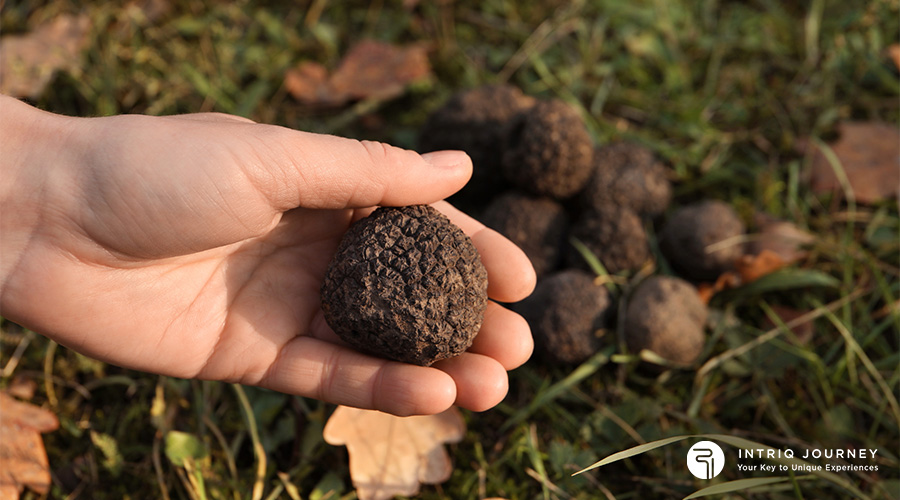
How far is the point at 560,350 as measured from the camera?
3.33 m

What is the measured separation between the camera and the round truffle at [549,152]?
3.61 metres

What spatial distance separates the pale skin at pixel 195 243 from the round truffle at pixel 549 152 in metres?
0.85

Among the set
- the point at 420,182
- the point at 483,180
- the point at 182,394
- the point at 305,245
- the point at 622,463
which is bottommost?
the point at 622,463

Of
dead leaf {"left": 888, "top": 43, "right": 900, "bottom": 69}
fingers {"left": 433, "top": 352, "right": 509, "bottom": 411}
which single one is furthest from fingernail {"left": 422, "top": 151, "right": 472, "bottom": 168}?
dead leaf {"left": 888, "top": 43, "right": 900, "bottom": 69}

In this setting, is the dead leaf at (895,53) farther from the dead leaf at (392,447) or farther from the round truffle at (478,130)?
the dead leaf at (392,447)

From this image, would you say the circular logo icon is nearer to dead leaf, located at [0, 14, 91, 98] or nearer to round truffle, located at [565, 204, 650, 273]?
round truffle, located at [565, 204, 650, 273]

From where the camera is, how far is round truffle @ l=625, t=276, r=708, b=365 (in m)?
3.30

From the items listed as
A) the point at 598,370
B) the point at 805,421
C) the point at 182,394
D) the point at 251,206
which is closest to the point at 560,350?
the point at 598,370

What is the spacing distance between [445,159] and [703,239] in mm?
1707

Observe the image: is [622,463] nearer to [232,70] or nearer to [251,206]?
[251,206]

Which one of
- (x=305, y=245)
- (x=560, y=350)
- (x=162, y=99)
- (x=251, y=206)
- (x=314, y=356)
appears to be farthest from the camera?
(x=162, y=99)

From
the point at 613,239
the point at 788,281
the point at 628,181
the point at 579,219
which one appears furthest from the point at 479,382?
the point at 788,281

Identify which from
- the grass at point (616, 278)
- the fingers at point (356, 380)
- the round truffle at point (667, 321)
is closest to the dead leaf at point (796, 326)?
the grass at point (616, 278)

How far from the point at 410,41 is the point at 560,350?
2.99 m
